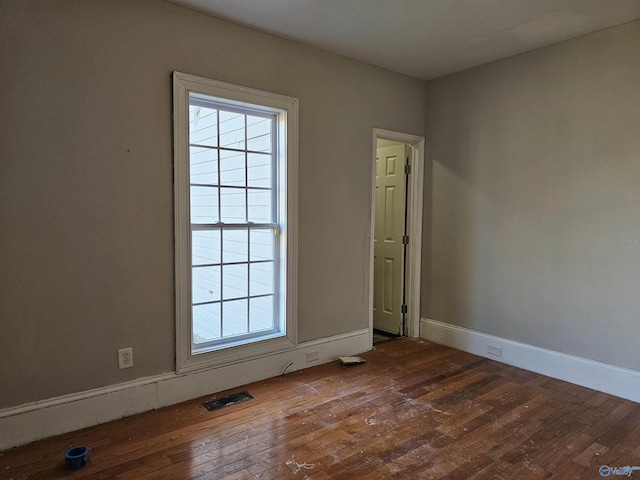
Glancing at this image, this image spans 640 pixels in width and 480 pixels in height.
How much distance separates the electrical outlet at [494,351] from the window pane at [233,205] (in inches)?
98.8

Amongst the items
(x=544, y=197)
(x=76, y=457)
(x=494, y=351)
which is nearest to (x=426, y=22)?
(x=544, y=197)

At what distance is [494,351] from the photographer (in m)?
3.71

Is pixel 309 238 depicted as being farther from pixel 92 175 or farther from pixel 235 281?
pixel 92 175

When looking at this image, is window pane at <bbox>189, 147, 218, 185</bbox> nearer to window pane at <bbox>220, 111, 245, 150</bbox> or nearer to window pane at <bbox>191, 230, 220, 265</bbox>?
window pane at <bbox>220, 111, 245, 150</bbox>

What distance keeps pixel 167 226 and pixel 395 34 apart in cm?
220

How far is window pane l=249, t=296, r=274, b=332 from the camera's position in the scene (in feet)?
10.6

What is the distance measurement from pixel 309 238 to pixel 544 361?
2.21 m

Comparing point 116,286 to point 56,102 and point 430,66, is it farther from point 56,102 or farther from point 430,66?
point 430,66

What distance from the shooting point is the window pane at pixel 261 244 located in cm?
319

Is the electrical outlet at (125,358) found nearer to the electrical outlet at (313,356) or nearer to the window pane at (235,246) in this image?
the window pane at (235,246)

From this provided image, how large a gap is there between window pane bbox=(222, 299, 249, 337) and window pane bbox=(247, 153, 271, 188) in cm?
93

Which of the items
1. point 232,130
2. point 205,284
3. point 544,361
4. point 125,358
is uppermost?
point 232,130

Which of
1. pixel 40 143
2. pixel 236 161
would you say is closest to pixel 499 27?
pixel 236 161

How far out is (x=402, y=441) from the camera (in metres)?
2.36
